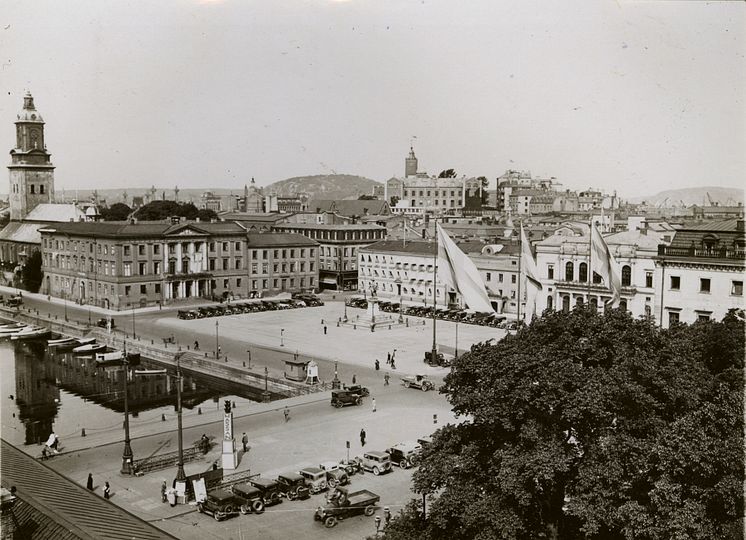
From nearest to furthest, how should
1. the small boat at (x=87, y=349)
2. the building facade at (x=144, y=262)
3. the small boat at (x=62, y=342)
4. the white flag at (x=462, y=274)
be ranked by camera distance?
the white flag at (x=462, y=274), the small boat at (x=87, y=349), the small boat at (x=62, y=342), the building facade at (x=144, y=262)

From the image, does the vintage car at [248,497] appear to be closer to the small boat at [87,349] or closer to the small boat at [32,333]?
the small boat at [87,349]

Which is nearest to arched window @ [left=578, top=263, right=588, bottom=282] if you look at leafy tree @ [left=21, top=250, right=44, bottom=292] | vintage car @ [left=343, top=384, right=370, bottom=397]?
vintage car @ [left=343, top=384, right=370, bottom=397]

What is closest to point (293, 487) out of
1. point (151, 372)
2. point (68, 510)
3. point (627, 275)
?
point (68, 510)

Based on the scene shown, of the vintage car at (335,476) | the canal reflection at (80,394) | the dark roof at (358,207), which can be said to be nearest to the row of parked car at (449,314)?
the canal reflection at (80,394)

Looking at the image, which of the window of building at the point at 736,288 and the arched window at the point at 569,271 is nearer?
the window of building at the point at 736,288

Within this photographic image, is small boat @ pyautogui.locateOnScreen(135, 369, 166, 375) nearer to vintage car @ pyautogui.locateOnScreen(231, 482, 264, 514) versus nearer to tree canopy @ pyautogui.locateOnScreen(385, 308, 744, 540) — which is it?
vintage car @ pyautogui.locateOnScreen(231, 482, 264, 514)

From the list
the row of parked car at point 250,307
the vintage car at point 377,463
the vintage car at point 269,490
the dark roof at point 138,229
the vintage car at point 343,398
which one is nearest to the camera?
the vintage car at point 269,490
